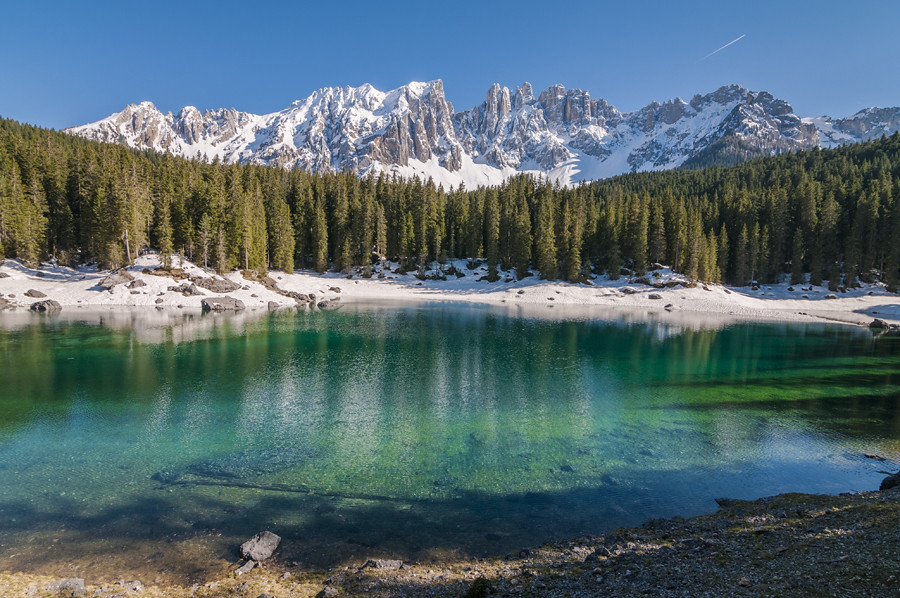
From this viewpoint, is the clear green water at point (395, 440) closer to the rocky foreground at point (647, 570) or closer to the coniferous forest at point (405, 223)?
the rocky foreground at point (647, 570)

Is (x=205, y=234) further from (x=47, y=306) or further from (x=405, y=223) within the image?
(x=405, y=223)

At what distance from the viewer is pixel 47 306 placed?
5912 cm

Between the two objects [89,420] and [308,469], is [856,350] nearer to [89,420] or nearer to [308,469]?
[308,469]

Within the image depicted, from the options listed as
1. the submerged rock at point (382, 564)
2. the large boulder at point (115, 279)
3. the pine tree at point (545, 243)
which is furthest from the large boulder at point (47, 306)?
the pine tree at point (545, 243)

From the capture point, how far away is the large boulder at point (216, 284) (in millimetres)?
71500

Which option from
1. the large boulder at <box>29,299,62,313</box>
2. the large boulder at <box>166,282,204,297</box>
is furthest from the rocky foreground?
the large boulder at <box>166,282,204,297</box>

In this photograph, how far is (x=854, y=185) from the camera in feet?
354

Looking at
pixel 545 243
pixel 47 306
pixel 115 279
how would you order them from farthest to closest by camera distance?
pixel 545 243 → pixel 115 279 → pixel 47 306

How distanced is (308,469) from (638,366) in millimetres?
29611

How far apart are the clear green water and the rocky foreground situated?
1.22m

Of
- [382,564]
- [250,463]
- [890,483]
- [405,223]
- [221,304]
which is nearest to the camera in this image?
[382,564]

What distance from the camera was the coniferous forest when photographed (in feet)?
254

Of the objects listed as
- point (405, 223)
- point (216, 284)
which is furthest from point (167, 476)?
point (405, 223)

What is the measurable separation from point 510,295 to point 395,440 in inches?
2983
